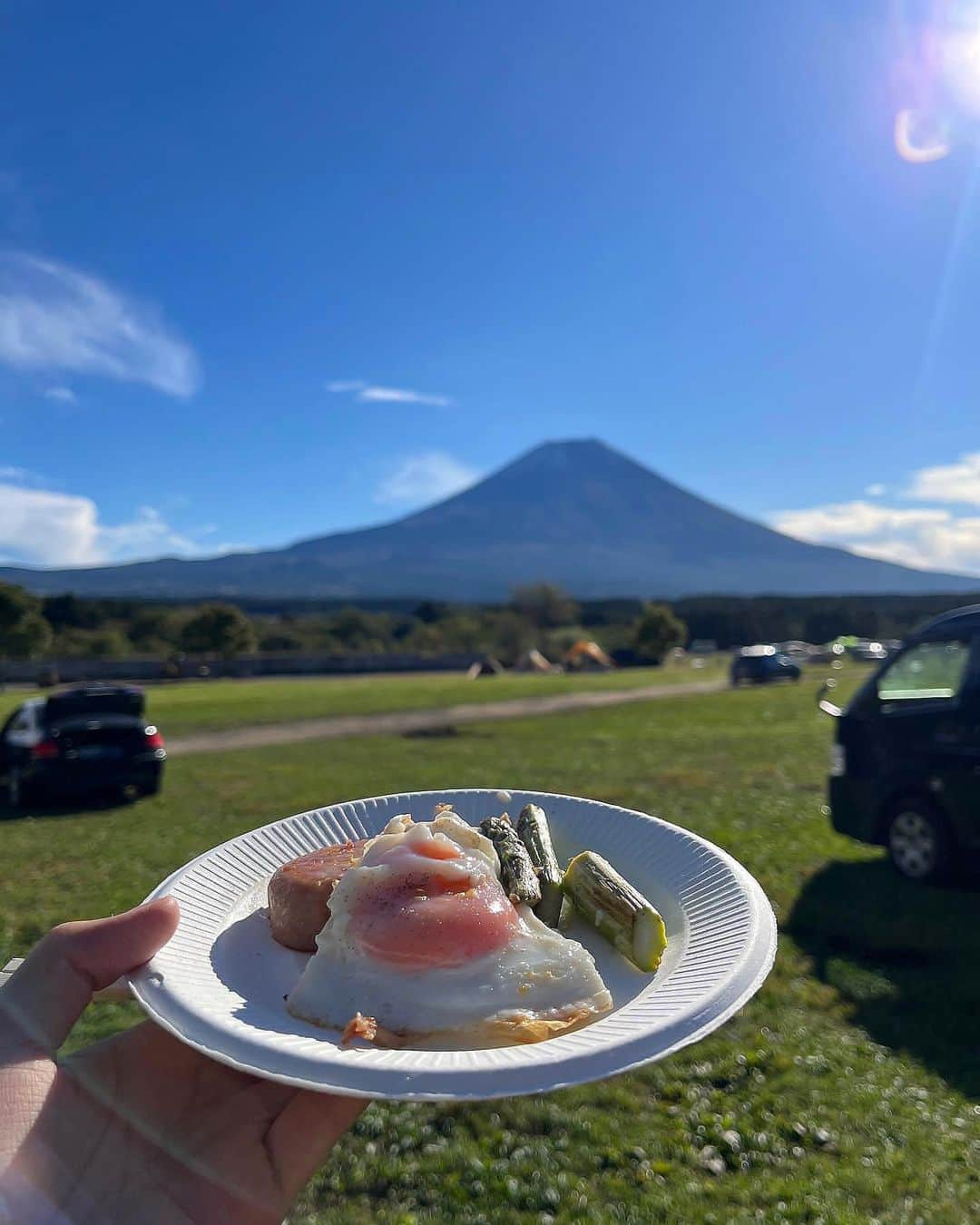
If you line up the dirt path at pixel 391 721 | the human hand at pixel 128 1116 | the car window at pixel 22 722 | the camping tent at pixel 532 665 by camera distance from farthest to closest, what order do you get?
the camping tent at pixel 532 665
the dirt path at pixel 391 721
the car window at pixel 22 722
the human hand at pixel 128 1116

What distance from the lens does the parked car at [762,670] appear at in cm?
3772

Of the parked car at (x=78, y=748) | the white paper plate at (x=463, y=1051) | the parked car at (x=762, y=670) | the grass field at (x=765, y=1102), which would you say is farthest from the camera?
the parked car at (x=762, y=670)

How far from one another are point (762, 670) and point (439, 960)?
38.3 meters

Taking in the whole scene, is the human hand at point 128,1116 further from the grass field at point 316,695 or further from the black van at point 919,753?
the grass field at point 316,695

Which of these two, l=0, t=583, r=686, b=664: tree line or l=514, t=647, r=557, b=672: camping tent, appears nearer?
l=0, t=583, r=686, b=664: tree line

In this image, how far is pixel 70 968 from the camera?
6.24 feet

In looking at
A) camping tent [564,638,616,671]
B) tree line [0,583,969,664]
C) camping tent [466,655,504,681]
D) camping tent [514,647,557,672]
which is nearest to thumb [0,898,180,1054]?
camping tent [466,655,504,681]

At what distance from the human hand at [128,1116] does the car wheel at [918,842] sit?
259 inches

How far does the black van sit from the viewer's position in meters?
6.70

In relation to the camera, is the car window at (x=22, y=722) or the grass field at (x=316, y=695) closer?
the car window at (x=22, y=722)

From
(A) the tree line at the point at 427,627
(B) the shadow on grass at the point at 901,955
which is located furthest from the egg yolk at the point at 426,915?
(A) the tree line at the point at 427,627

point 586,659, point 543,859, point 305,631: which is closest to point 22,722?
point 543,859

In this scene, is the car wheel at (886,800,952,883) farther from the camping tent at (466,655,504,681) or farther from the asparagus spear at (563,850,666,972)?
the camping tent at (466,655,504,681)

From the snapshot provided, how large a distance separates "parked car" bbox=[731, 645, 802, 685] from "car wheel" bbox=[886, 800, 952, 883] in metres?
31.5
